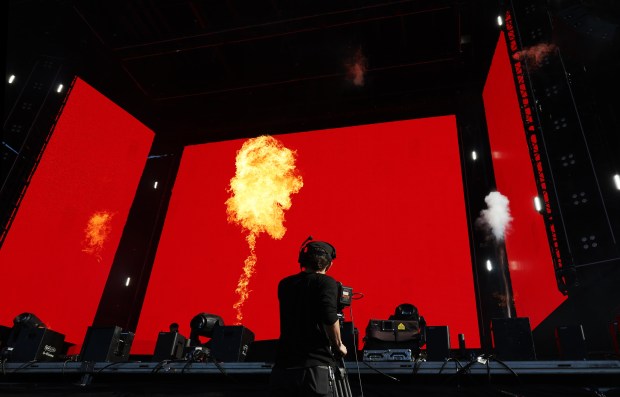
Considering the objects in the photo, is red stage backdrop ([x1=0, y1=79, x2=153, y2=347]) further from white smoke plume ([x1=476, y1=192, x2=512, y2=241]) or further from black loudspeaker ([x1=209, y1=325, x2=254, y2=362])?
white smoke plume ([x1=476, y1=192, x2=512, y2=241])

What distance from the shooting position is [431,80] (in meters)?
9.34

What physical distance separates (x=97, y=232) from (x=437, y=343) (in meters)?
7.14

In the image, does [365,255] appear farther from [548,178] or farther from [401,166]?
[548,178]

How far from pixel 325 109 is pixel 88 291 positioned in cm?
627

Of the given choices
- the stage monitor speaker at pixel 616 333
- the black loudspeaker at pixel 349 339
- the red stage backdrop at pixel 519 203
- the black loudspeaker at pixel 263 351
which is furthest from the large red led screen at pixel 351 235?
the stage monitor speaker at pixel 616 333

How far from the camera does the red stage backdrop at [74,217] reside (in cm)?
734

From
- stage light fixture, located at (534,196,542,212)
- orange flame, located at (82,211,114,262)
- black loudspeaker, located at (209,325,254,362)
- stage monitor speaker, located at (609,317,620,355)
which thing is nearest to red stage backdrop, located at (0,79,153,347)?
orange flame, located at (82,211,114,262)

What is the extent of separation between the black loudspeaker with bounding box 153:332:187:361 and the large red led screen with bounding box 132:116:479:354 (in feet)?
7.76

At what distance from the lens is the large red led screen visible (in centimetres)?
716

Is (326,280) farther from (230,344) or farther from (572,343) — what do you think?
(572,343)

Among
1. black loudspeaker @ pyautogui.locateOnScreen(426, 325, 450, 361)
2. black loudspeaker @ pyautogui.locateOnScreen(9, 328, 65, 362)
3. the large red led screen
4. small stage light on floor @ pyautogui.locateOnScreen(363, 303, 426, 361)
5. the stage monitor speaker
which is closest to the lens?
the stage monitor speaker

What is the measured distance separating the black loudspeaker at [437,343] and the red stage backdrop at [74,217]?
253 inches

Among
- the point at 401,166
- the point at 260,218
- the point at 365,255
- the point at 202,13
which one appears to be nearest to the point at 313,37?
the point at 202,13

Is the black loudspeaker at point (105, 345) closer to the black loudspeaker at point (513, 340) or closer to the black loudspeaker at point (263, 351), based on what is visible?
the black loudspeaker at point (263, 351)
